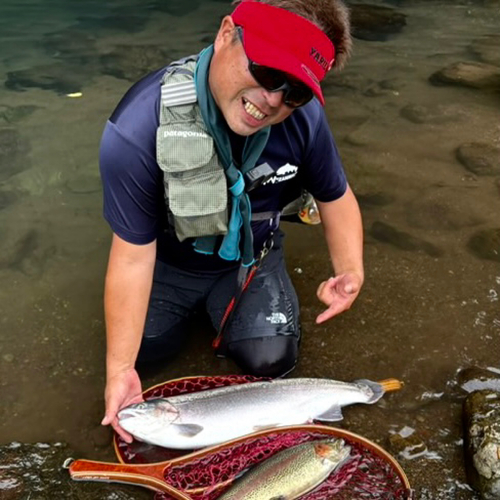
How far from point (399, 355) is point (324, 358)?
50cm

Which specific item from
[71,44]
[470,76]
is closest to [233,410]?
[470,76]

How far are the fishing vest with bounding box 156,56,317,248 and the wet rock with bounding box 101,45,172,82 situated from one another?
5.87 metres

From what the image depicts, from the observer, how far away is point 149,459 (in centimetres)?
314

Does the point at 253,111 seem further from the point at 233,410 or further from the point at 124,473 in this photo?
the point at 124,473

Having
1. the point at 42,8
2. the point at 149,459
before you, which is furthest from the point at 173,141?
the point at 42,8

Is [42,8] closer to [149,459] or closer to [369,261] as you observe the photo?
[369,261]

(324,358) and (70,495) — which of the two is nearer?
(70,495)

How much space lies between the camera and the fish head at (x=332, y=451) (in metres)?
2.98

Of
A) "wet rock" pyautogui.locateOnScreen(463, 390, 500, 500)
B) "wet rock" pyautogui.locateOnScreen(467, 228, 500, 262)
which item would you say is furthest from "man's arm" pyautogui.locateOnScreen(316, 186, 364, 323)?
"wet rock" pyautogui.locateOnScreen(467, 228, 500, 262)

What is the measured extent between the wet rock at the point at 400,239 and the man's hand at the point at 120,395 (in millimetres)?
2772

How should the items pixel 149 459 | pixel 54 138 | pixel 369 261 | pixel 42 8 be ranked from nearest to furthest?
1. pixel 149 459
2. pixel 369 261
3. pixel 54 138
4. pixel 42 8

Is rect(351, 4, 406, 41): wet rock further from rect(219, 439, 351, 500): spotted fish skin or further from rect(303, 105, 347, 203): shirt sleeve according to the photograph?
rect(219, 439, 351, 500): spotted fish skin

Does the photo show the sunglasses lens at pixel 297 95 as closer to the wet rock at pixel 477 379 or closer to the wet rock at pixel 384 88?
the wet rock at pixel 477 379

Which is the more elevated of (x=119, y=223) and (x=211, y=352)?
(x=119, y=223)
